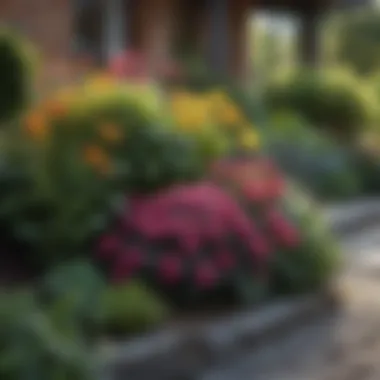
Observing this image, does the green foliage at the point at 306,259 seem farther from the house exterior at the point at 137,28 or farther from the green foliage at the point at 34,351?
the house exterior at the point at 137,28

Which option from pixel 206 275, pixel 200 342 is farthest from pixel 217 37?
pixel 200 342

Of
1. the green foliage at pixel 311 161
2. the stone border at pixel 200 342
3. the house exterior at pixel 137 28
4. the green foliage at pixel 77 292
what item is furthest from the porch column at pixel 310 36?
the green foliage at pixel 77 292

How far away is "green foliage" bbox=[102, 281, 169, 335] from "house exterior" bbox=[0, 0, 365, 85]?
245 inches

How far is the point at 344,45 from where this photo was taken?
1251 inches

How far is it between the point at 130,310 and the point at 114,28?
1078 centimetres

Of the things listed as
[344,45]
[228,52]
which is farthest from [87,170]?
[344,45]

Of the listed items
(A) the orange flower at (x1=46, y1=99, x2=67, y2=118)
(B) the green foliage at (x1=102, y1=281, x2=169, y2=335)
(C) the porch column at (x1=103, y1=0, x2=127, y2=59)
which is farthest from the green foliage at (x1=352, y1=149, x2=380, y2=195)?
(B) the green foliage at (x1=102, y1=281, x2=169, y2=335)

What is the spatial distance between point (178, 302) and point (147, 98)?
2.09m

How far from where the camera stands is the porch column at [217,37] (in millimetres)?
20562

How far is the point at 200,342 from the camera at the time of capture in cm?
853

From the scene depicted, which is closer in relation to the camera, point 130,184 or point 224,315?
point 224,315

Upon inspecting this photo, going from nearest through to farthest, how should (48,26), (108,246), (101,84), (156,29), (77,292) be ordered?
(77,292), (108,246), (101,84), (48,26), (156,29)

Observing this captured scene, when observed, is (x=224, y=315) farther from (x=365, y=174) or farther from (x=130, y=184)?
(x=365, y=174)

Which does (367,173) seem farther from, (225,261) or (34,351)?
(34,351)
